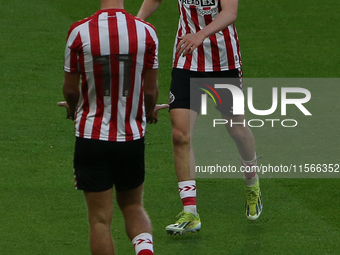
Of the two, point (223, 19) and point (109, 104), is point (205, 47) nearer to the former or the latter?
point (223, 19)

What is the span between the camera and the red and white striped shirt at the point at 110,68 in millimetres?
4172

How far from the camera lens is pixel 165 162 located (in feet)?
24.6

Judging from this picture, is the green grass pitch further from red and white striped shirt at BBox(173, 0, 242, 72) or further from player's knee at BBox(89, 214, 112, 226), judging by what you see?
red and white striped shirt at BBox(173, 0, 242, 72)

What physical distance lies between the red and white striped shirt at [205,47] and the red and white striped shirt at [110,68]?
1619mm

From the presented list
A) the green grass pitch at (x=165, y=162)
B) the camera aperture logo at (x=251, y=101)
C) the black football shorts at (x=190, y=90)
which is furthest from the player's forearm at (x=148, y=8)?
the green grass pitch at (x=165, y=162)

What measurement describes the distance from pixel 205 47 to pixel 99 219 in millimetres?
2056

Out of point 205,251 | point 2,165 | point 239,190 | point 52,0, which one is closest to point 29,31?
point 52,0

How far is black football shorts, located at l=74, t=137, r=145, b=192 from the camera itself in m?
4.36

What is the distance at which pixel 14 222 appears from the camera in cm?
588

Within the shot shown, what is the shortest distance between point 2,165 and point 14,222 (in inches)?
57.8

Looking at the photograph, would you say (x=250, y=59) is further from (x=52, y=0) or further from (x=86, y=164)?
(x=86, y=164)

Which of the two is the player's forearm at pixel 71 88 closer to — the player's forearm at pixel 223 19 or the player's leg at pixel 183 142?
the player's forearm at pixel 223 19

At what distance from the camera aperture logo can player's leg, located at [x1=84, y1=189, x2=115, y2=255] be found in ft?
5.96

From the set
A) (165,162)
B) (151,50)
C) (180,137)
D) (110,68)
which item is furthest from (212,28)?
(165,162)
